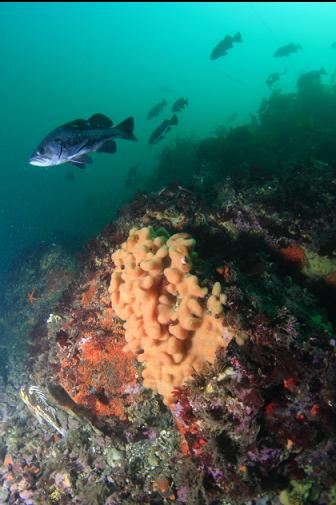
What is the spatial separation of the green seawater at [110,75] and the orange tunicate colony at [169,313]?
90.7 ft

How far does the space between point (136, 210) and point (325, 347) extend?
11.8ft

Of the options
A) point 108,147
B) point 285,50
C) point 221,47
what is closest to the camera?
point 108,147

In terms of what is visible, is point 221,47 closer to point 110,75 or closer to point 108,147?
point 108,147

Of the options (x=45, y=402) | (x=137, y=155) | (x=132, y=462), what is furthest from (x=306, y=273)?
(x=137, y=155)

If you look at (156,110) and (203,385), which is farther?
(156,110)

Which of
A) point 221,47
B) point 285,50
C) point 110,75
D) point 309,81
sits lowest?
point 110,75

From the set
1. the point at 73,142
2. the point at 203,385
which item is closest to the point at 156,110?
the point at 73,142

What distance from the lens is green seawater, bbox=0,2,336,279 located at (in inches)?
1751

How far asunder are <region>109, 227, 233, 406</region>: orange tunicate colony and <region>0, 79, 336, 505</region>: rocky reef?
14 millimetres

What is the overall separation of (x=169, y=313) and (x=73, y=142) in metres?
2.53

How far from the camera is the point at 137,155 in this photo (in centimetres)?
4506

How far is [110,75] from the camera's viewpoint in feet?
367

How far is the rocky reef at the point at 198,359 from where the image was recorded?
2.71 meters

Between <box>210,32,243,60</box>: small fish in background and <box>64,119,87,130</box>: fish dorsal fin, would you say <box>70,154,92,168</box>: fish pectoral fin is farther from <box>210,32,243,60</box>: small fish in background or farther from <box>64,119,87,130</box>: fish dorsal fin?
<box>210,32,243,60</box>: small fish in background
